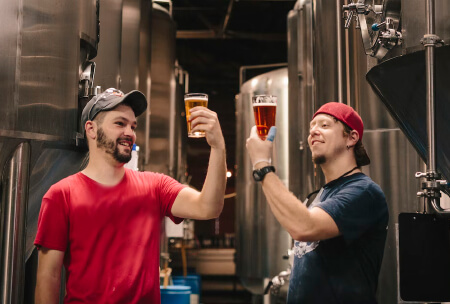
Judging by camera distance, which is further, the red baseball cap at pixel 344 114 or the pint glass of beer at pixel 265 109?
the red baseball cap at pixel 344 114

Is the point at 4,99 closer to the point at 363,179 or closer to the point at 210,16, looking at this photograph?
the point at 363,179

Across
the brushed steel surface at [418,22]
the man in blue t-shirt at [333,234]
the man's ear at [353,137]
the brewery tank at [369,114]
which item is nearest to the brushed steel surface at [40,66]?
the man in blue t-shirt at [333,234]

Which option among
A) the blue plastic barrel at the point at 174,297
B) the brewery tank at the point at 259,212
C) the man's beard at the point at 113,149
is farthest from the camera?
the brewery tank at the point at 259,212

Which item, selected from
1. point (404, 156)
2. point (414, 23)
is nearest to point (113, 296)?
point (414, 23)

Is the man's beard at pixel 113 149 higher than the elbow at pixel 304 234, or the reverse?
the man's beard at pixel 113 149

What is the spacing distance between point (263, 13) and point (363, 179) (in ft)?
Result: 30.2

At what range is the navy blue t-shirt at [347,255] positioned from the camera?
2.21 metres

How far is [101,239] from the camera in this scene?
2.28 metres

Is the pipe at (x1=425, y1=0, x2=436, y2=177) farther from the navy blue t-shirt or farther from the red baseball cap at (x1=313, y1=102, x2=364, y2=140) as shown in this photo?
the red baseball cap at (x1=313, y1=102, x2=364, y2=140)

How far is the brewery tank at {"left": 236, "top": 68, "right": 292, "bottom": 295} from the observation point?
305 inches

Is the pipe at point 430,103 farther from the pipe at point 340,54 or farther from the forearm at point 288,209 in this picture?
the pipe at point 340,54

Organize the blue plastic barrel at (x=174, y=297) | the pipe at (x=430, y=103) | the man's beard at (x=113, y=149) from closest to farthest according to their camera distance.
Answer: the pipe at (x=430, y=103) < the man's beard at (x=113, y=149) < the blue plastic barrel at (x=174, y=297)

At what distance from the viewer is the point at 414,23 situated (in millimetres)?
2471

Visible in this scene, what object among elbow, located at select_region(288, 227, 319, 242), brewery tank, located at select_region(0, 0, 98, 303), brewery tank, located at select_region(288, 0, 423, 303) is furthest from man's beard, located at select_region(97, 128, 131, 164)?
brewery tank, located at select_region(288, 0, 423, 303)
